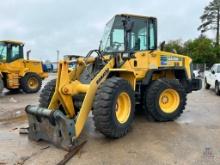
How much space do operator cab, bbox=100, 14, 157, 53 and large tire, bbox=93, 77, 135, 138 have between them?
1.31 meters

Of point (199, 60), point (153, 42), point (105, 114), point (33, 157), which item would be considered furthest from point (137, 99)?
point (199, 60)

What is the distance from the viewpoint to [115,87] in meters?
5.96

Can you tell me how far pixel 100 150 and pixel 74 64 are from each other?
2095 millimetres

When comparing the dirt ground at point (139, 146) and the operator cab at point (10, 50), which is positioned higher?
the operator cab at point (10, 50)

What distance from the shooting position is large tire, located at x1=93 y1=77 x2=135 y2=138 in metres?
5.73

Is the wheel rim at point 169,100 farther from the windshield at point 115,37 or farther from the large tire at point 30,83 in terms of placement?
the large tire at point 30,83

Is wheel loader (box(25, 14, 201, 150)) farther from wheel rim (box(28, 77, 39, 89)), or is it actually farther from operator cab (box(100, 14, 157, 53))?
wheel rim (box(28, 77, 39, 89))

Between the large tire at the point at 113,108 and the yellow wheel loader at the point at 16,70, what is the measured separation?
9.70 metres

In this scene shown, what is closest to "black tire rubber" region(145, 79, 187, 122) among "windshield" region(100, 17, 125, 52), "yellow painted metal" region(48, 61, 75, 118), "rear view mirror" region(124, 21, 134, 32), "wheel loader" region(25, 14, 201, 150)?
"wheel loader" region(25, 14, 201, 150)

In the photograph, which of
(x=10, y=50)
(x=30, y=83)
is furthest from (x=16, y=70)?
(x=30, y=83)

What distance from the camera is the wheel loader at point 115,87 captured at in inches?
226

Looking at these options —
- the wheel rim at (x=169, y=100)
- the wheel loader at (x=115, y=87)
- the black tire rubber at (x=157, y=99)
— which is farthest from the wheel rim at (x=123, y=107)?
the wheel rim at (x=169, y=100)

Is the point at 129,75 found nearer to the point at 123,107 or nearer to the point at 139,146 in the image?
the point at 123,107

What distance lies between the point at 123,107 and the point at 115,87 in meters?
0.71
